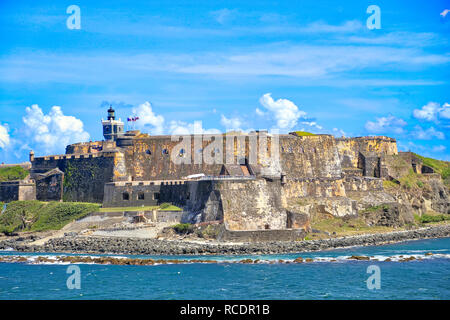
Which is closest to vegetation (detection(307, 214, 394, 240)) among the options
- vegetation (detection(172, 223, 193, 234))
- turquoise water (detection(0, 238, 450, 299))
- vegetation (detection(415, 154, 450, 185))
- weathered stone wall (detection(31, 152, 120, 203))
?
turquoise water (detection(0, 238, 450, 299))

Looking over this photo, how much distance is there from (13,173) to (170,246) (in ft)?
156

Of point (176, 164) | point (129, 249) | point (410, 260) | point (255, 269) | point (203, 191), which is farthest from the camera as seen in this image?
point (176, 164)

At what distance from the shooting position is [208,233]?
5056cm

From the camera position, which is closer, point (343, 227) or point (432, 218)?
point (343, 227)

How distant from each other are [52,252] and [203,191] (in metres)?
12.8

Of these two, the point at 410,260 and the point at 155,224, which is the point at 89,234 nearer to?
the point at 155,224

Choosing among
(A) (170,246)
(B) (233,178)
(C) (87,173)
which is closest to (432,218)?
(B) (233,178)

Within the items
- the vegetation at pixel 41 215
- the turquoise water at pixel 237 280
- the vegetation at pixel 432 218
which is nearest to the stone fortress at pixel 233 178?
the vegetation at pixel 432 218

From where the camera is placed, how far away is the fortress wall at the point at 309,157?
6700 cm

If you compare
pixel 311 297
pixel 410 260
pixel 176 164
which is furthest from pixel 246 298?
pixel 176 164

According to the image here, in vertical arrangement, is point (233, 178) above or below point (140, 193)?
above

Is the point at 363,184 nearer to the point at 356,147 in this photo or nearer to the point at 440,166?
the point at 356,147

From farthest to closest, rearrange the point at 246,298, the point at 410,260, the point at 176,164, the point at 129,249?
the point at 176,164
the point at 129,249
the point at 410,260
the point at 246,298

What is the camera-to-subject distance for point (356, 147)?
74562 mm
